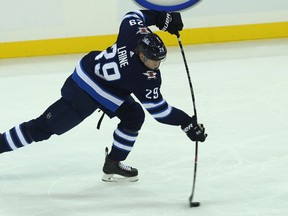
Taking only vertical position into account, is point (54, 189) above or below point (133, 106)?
below

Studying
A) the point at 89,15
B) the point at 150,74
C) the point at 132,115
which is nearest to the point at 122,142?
the point at 132,115

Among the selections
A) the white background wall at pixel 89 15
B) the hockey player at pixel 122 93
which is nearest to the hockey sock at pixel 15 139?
the hockey player at pixel 122 93

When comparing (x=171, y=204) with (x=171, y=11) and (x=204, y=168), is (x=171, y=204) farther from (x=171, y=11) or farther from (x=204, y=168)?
(x=171, y=11)

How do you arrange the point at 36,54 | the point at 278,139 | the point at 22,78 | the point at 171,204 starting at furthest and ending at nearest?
the point at 36,54
the point at 22,78
the point at 278,139
the point at 171,204

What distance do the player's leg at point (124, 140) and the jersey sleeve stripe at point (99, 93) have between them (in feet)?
0.45

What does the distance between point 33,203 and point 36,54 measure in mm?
3237

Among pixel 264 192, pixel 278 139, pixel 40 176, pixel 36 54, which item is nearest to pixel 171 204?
pixel 264 192

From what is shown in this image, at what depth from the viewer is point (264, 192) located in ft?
13.5

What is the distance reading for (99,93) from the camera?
4.00 metres

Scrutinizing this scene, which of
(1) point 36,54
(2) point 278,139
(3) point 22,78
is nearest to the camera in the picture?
(2) point 278,139

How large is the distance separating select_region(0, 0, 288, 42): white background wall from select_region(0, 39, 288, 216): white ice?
40 centimetres

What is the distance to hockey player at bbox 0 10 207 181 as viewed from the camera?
3.77 m

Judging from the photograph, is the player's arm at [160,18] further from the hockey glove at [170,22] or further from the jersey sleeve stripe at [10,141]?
the jersey sleeve stripe at [10,141]

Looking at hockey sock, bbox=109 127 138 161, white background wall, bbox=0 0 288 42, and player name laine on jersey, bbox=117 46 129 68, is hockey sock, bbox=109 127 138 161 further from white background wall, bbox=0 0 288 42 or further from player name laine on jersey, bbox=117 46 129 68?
white background wall, bbox=0 0 288 42
